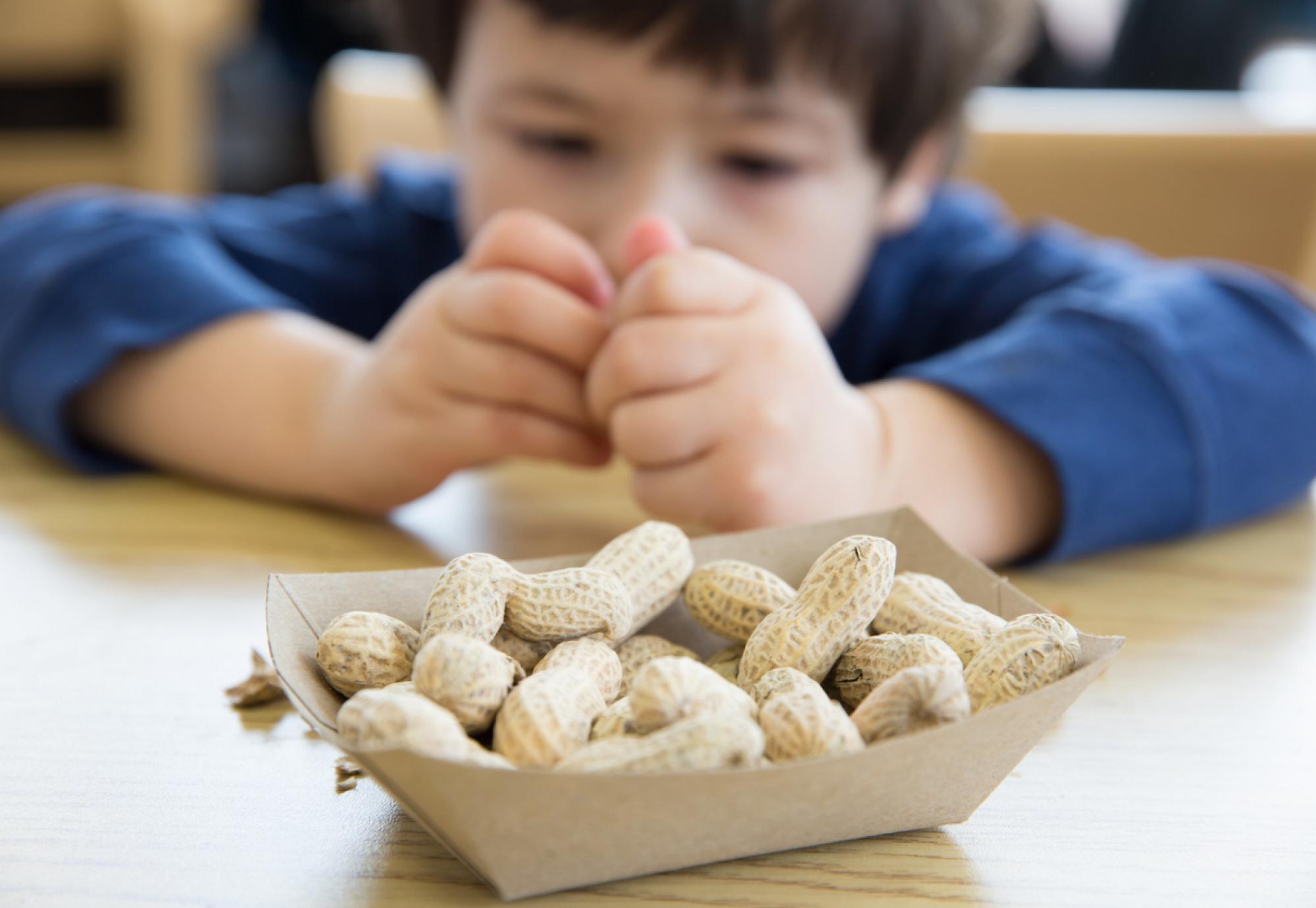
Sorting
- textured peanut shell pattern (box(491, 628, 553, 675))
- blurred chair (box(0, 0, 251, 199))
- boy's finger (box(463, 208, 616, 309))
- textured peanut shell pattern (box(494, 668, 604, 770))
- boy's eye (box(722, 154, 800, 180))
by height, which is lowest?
blurred chair (box(0, 0, 251, 199))

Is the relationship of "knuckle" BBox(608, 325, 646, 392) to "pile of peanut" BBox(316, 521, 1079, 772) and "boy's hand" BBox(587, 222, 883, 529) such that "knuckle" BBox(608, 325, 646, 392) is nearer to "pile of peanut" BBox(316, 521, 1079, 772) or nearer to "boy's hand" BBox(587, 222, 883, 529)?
"boy's hand" BBox(587, 222, 883, 529)

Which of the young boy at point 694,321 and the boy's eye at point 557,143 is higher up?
the boy's eye at point 557,143

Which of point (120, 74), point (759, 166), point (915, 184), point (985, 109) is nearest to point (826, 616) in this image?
point (759, 166)

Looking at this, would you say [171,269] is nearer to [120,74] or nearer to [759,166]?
[759,166]

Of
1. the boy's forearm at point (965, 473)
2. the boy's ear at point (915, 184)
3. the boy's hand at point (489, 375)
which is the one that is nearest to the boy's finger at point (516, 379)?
the boy's hand at point (489, 375)

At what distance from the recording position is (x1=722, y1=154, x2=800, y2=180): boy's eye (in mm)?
814

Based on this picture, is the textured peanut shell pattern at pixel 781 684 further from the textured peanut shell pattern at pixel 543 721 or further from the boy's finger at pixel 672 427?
the boy's finger at pixel 672 427

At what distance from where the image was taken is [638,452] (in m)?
0.58

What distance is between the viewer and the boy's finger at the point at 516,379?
0.63 m

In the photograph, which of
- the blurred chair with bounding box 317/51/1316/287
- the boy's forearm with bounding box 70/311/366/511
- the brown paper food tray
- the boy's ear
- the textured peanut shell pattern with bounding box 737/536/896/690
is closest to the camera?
the brown paper food tray

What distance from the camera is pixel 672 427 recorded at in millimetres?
571

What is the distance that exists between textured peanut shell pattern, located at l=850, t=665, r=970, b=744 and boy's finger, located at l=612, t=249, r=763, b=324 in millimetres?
308

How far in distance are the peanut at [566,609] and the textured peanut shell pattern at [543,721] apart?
0.04 m

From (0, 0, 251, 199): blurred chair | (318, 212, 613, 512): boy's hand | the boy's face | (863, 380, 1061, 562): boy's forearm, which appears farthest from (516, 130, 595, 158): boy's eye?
(0, 0, 251, 199): blurred chair
